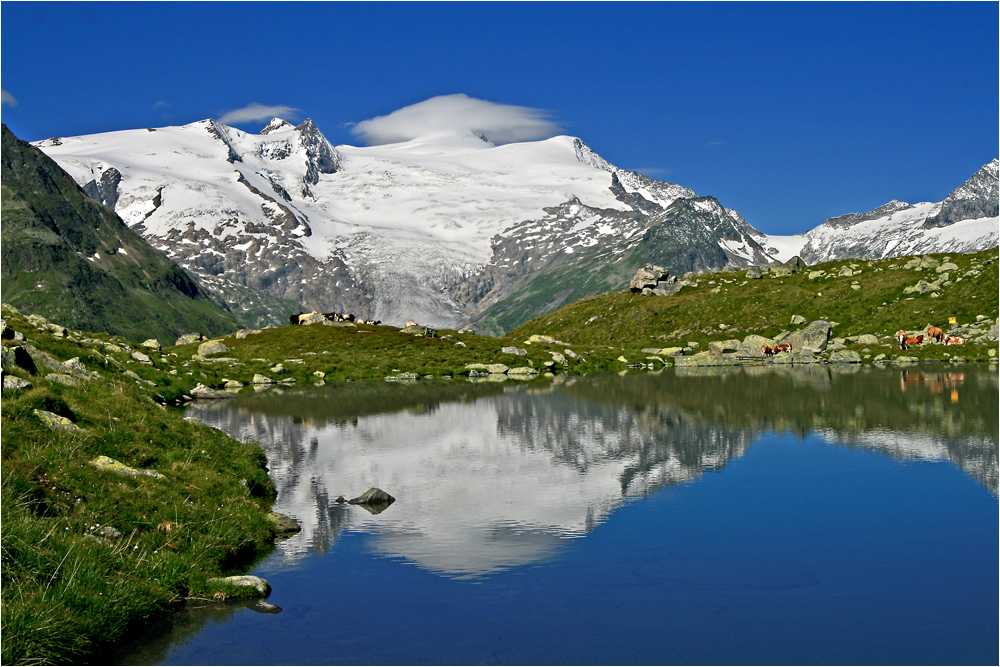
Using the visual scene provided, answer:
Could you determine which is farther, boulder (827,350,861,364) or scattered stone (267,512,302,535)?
boulder (827,350,861,364)

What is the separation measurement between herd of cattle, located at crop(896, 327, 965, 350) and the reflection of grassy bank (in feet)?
70.7

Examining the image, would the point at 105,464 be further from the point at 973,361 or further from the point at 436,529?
the point at 973,361

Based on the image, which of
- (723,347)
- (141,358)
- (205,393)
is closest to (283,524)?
(205,393)

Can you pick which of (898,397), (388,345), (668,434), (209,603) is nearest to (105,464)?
(209,603)

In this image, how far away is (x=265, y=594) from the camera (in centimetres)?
2336

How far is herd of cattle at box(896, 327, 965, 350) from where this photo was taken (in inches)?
5266

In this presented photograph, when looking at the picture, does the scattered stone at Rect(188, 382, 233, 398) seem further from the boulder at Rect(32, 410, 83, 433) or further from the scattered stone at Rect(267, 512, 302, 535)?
the scattered stone at Rect(267, 512, 302, 535)

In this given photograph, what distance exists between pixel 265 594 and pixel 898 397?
216 feet

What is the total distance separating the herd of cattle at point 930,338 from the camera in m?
134

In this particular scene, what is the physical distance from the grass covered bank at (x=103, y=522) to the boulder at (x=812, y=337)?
126 metres

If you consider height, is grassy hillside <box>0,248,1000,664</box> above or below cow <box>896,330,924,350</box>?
below

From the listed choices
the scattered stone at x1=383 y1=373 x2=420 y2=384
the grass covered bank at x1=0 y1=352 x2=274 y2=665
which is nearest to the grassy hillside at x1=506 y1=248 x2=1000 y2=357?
the scattered stone at x1=383 y1=373 x2=420 y2=384

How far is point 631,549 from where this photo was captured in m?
28.0

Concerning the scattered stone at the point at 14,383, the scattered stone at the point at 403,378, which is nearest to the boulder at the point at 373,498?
the scattered stone at the point at 14,383
